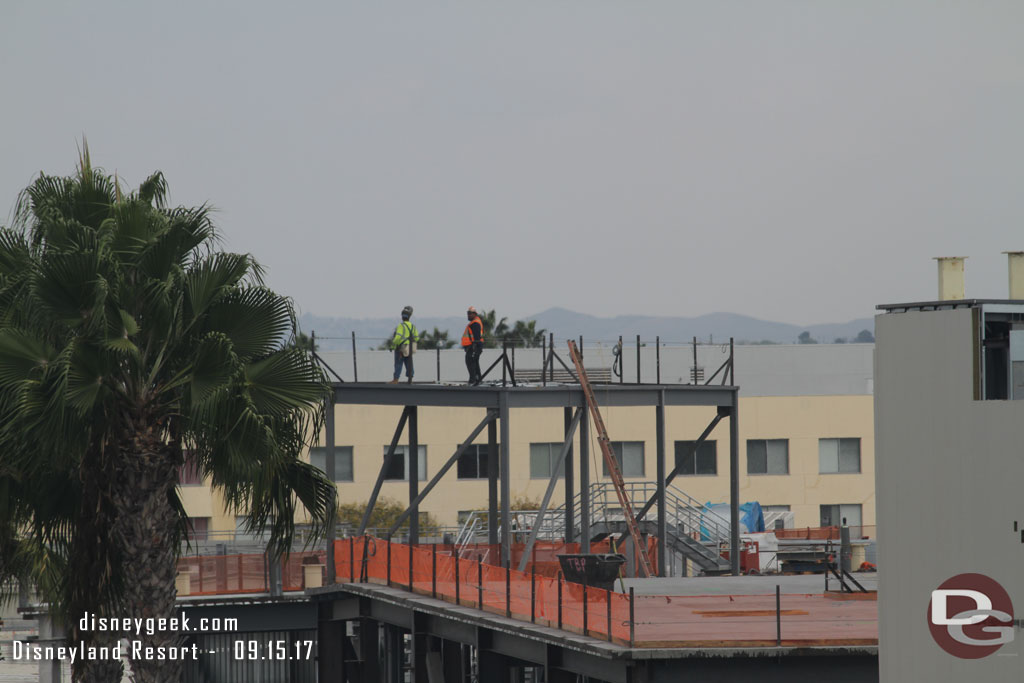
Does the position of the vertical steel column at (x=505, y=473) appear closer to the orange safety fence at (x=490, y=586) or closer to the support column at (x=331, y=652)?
the orange safety fence at (x=490, y=586)

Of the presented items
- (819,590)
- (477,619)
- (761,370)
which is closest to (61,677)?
(477,619)

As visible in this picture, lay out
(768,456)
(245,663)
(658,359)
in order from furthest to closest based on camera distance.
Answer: (768,456)
(245,663)
(658,359)

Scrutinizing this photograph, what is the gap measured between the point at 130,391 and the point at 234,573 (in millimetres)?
20648

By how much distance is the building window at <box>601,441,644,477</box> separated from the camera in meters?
76.1

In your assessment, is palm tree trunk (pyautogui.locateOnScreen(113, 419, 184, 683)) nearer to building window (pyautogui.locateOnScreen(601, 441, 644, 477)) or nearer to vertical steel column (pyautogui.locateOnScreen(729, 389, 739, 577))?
vertical steel column (pyautogui.locateOnScreen(729, 389, 739, 577))

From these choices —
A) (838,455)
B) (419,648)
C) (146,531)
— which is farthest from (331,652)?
(838,455)

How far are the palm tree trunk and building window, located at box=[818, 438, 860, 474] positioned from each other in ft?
199

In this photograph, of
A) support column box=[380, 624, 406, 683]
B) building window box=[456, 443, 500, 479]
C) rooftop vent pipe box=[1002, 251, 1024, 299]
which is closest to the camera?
rooftop vent pipe box=[1002, 251, 1024, 299]

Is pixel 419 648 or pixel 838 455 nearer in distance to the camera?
pixel 419 648

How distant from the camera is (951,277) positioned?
1820 cm

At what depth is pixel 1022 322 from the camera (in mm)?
15688

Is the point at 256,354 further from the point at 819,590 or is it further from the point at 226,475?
the point at 819,590

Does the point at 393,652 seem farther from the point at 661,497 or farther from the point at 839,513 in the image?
the point at 839,513

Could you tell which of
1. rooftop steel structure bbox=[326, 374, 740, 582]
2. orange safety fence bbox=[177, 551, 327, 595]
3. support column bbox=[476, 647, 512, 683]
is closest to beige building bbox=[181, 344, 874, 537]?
orange safety fence bbox=[177, 551, 327, 595]
